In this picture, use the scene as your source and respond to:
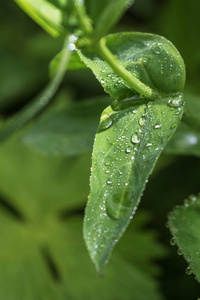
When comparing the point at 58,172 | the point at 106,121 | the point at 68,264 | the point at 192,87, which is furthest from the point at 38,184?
the point at 106,121

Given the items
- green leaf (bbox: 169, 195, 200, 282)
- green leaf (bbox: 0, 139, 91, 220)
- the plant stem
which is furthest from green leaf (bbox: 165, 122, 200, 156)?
green leaf (bbox: 0, 139, 91, 220)

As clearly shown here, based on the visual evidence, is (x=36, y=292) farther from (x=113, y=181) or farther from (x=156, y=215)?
(x=113, y=181)

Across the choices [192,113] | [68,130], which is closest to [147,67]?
[192,113]

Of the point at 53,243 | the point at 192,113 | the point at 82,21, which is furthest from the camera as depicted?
the point at 53,243

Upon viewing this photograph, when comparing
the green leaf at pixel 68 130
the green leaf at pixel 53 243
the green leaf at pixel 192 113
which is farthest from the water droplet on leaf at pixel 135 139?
the green leaf at pixel 53 243

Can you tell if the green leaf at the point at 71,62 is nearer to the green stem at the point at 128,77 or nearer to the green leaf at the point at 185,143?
the green stem at the point at 128,77

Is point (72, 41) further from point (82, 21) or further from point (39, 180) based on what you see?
point (39, 180)
